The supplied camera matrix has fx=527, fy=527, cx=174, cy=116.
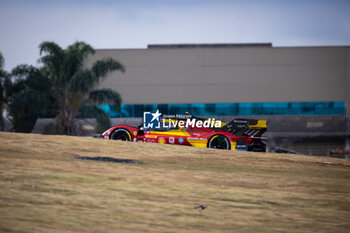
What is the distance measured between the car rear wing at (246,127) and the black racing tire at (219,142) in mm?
273

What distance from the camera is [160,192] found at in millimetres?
6879

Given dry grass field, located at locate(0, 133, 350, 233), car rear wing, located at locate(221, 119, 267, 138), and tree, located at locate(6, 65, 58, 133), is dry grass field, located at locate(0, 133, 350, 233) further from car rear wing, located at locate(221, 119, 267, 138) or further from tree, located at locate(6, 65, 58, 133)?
tree, located at locate(6, 65, 58, 133)

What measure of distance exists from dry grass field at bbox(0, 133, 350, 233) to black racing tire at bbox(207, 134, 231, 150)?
16.2 feet

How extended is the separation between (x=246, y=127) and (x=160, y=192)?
7.94 meters

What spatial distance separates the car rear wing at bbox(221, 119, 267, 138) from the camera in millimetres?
14484

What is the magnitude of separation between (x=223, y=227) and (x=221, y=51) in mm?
56638

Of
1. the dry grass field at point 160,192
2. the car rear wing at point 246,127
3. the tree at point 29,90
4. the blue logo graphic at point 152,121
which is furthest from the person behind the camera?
the tree at point 29,90

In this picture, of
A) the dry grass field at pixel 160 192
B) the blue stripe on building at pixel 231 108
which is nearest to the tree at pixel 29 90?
the blue stripe on building at pixel 231 108

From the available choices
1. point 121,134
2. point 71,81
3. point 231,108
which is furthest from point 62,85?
point 121,134

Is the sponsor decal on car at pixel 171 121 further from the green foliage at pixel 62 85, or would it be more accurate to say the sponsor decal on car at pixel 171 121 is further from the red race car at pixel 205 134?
the green foliage at pixel 62 85

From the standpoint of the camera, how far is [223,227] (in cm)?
606

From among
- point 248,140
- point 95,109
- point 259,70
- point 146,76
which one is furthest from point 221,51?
point 248,140

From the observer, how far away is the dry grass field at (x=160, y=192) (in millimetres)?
5910

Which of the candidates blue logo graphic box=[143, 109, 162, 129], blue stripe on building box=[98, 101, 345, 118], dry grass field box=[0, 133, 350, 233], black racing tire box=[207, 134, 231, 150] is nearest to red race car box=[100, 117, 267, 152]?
black racing tire box=[207, 134, 231, 150]
